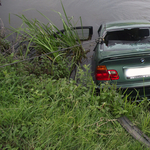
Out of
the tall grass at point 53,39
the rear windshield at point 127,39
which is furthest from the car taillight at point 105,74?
the tall grass at point 53,39

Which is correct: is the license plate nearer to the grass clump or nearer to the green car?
the green car

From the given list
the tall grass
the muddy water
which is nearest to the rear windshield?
the tall grass

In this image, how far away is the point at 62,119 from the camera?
1758 mm

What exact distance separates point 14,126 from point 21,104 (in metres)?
0.30

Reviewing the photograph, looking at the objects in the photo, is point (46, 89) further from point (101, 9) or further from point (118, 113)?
point (101, 9)

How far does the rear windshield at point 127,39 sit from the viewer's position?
223 centimetres

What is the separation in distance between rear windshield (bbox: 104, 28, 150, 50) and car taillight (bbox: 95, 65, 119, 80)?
0.39 m

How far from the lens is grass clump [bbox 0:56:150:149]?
1.60m

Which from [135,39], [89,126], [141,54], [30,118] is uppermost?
[135,39]

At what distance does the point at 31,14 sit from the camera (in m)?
5.15

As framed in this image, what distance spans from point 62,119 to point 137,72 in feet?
4.14

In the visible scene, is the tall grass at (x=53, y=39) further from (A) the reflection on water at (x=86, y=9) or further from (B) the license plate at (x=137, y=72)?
(A) the reflection on water at (x=86, y=9)

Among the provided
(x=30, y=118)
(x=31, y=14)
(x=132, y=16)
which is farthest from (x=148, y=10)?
(x=30, y=118)

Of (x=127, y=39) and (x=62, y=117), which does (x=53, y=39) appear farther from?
(x=62, y=117)
